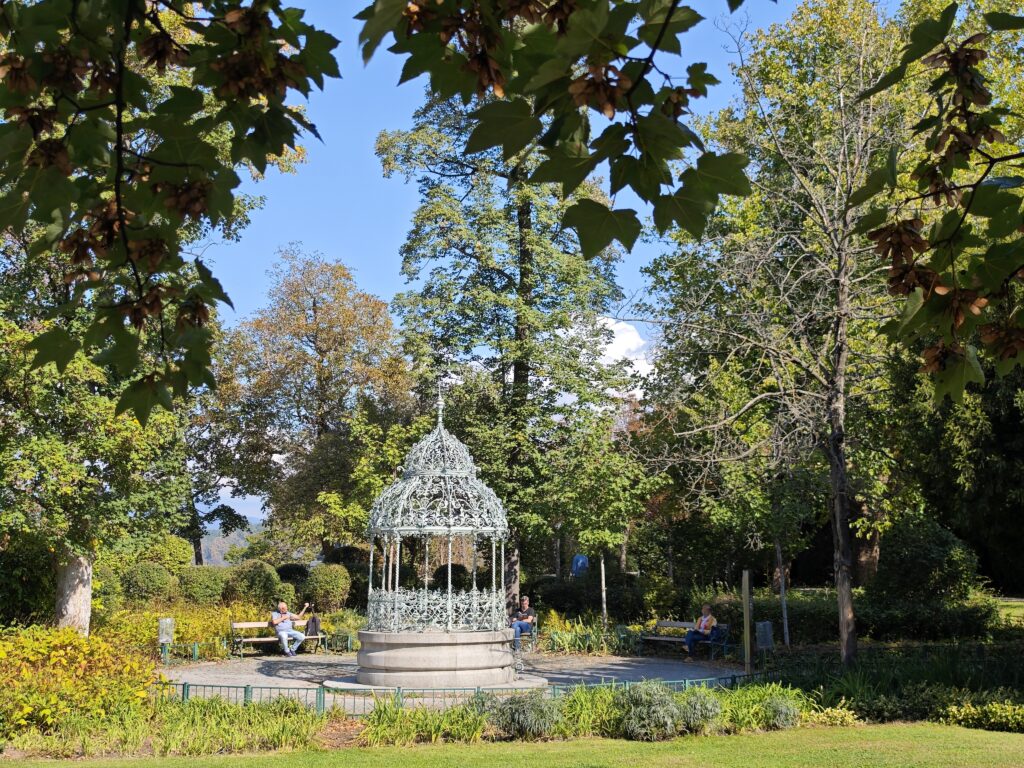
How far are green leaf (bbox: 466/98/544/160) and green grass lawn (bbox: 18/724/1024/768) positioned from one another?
7.64 metres

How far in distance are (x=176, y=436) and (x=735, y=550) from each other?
14.3 m

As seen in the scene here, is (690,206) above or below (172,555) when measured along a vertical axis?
above

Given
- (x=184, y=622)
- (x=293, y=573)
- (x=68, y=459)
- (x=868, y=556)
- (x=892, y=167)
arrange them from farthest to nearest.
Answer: (x=293, y=573), (x=868, y=556), (x=184, y=622), (x=68, y=459), (x=892, y=167)

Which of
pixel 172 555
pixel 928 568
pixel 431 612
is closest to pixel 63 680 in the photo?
pixel 431 612

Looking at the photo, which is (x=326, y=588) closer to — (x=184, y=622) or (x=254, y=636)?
(x=254, y=636)

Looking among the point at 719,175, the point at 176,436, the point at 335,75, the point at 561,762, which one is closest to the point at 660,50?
the point at 719,175

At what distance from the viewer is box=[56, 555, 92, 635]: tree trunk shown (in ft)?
55.8

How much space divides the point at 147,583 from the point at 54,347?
76.5ft

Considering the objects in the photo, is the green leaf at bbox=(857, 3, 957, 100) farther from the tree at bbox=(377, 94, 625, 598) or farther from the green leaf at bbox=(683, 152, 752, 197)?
the tree at bbox=(377, 94, 625, 598)

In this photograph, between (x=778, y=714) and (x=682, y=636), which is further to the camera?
(x=682, y=636)

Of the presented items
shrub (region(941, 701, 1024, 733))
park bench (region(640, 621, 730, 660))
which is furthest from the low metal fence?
park bench (region(640, 621, 730, 660))

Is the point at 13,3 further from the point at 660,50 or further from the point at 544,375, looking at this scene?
the point at 544,375

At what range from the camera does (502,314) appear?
79.7ft

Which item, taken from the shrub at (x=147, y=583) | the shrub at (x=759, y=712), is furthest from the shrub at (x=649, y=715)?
the shrub at (x=147, y=583)
